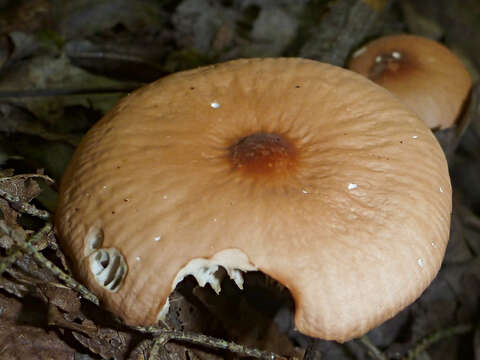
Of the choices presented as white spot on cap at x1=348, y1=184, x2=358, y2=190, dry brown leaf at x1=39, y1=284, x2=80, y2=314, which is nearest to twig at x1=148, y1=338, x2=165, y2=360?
dry brown leaf at x1=39, y1=284, x2=80, y2=314

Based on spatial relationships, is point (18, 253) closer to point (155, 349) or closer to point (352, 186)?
point (155, 349)

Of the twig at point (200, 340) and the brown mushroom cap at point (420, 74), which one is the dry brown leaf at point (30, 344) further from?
the brown mushroom cap at point (420, 74)

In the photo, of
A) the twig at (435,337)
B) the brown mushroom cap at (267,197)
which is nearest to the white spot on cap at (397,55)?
the brown mushroom cap at (267,197)

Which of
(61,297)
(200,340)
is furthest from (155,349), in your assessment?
(61,297)

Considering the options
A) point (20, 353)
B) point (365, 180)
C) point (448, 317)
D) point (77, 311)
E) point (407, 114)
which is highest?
point (407, 114)

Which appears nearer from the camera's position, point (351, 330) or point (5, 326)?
point (351, 330)

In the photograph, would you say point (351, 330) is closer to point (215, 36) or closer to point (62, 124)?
point (62, 124)

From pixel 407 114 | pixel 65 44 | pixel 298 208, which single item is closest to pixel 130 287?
pixel 298 208
